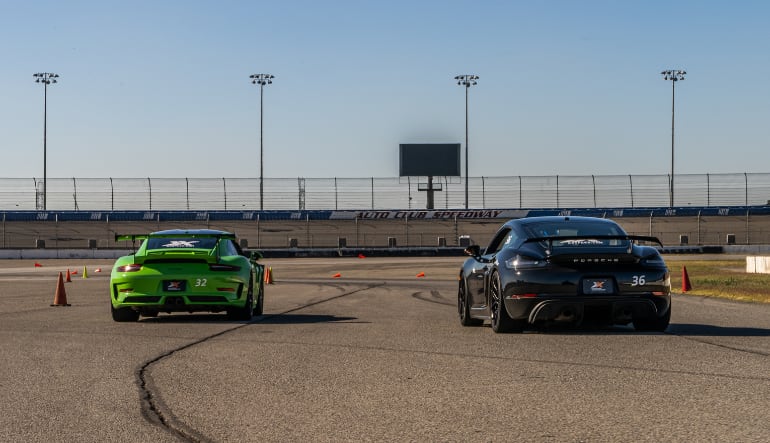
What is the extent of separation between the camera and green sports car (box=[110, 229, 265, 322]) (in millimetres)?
14227

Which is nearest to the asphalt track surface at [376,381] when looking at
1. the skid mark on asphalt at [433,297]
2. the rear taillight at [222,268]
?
the rear taillight at [222,268]

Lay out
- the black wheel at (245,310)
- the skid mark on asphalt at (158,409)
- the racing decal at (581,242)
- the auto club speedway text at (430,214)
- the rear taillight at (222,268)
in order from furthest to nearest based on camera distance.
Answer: the auto club speedway text at (430,214)
the black wheel at (245,310)
the rear taillight at (222,268)
the racing decal at (581,242)
the skid mark on asphalt at (158,409)

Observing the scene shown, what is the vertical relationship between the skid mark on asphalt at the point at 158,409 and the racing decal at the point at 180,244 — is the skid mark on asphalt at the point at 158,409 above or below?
below

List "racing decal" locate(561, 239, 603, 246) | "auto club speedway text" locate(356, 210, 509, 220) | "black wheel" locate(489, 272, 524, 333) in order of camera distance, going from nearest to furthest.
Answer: "racing decal" locate(561, 239, 603, 246) → "black wheel" locate(489, 272, 524, 333) → "auto club speedway text" locate(356, 210, 509, 220)

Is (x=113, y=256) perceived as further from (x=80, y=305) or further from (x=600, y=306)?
(x=600, y=306)

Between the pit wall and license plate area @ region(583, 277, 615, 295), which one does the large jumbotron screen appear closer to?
the pit wall

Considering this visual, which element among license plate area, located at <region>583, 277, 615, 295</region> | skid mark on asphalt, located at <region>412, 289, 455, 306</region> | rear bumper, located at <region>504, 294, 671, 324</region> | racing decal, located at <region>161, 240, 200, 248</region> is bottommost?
skid mark on asphalt, located at <region>412, 289, 455, 306</region>

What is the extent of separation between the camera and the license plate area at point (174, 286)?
14242 millimetres

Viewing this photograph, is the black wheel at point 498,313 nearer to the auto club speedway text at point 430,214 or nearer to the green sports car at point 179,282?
the green sports car at point 179,282

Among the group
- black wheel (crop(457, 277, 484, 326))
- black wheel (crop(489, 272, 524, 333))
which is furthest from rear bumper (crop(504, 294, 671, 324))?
black wheel (crop(457, 277, 484, 326))

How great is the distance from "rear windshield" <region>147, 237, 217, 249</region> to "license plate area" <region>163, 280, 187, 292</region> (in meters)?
0.71

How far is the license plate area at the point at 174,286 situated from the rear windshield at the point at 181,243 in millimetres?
714

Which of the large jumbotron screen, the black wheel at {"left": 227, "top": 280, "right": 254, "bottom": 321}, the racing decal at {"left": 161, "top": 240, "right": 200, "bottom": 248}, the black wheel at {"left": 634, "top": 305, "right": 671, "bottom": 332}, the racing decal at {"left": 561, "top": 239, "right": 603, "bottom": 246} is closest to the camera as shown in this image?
the racing decal at {"left": 561, "top": 239, "right": 603, "bottom": 246}

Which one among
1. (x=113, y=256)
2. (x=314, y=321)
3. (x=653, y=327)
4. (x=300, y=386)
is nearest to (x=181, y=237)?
(x=314, y=321)
